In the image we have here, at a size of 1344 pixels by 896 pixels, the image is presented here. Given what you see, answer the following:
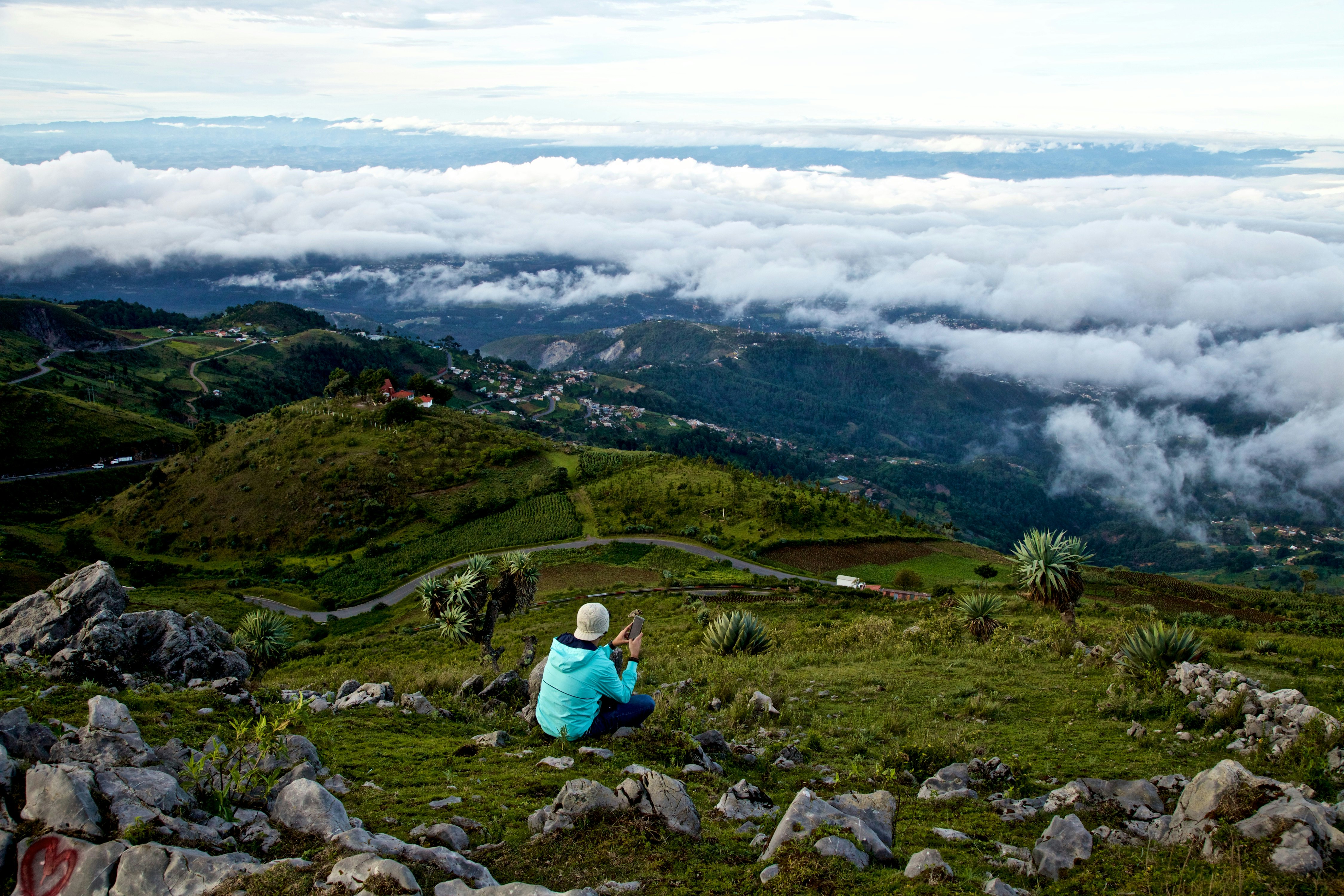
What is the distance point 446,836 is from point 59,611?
580 inches

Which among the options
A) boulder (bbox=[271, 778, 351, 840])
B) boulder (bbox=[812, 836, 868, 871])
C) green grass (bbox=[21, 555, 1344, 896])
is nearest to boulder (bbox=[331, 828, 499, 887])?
green grass (bbox=[21, 555, 1344, 896])

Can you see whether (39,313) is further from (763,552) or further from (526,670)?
(526,670)

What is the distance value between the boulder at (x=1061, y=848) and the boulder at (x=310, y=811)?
621 centimetres

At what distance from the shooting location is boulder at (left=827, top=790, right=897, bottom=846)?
6824mm

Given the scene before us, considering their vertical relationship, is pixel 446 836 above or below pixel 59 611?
above

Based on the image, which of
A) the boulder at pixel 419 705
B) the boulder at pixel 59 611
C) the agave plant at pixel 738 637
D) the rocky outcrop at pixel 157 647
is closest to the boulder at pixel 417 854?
the boulder at pixel 419 705

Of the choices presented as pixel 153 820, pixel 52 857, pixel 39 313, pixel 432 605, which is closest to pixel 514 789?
pixel 153 820

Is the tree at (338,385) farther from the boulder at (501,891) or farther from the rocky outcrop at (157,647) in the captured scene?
the boulder at (501,891)

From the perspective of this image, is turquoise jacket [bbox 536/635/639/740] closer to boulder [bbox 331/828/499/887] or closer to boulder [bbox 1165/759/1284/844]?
boulder [bbox 331/828/499/887]

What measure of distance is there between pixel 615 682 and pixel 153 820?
4.87m

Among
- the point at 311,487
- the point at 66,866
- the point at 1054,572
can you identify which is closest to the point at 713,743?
the point at 66,866

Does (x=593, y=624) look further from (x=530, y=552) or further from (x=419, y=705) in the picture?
(x=530, y=552)

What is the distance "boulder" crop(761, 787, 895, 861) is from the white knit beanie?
2.92 m

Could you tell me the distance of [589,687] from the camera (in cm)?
923
